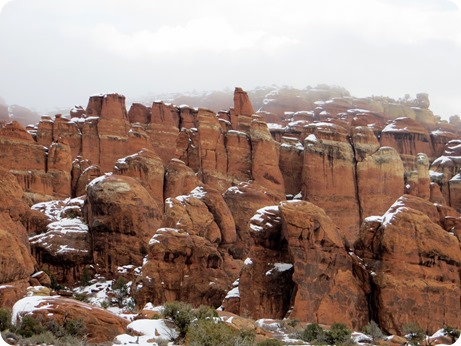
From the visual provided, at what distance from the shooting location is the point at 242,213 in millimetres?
54125

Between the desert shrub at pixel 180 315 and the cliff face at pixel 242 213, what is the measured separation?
32.9ft

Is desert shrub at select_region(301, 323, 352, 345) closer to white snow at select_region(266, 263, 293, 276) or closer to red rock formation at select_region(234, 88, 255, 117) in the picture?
white snow at select_region(266, 263, 293, 276)

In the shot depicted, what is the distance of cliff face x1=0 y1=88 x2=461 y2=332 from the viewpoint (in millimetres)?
31484

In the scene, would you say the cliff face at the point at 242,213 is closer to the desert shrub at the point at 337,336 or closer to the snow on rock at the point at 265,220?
the snow on rock at the point at 265,220

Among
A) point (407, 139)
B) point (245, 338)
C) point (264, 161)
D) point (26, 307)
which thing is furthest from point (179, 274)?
point (407, 139)

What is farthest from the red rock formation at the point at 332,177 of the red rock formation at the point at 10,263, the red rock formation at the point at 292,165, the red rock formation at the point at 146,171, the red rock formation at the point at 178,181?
the red rock formation at the point at 10,263

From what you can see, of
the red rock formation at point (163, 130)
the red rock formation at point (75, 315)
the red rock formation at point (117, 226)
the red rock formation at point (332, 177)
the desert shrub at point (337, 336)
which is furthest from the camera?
the red rock formation at point (163, 130)

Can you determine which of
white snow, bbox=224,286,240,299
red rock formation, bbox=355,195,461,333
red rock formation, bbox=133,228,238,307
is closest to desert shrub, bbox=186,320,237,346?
red rock formation, bbox=355,195,461,333

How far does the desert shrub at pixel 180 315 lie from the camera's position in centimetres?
1877

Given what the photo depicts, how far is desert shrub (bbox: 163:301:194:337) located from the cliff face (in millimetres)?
10021

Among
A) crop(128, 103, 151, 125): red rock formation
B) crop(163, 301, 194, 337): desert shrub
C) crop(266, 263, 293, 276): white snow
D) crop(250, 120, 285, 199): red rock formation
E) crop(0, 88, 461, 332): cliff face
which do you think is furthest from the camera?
crop(128, 103, 151, 125): red rock formation

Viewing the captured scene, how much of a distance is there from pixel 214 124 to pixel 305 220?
40422 millimetres

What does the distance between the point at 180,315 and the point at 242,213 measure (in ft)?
115

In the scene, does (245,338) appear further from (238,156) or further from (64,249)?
(238,156)
